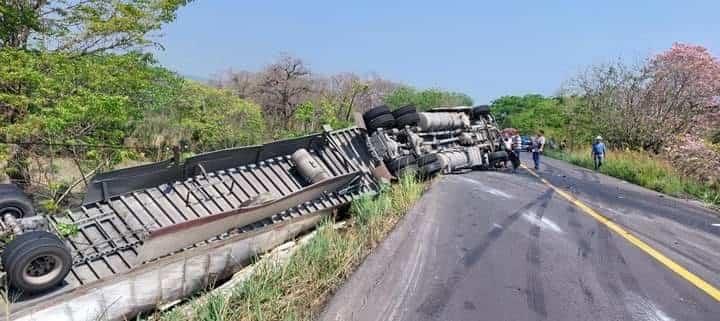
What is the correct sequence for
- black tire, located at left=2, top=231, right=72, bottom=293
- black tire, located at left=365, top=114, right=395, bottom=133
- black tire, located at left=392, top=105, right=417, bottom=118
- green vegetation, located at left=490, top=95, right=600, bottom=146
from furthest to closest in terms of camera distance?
1. green vegetation, located at left=490, top=95, right=600, bottom=146
2. black tire, located at left=392, top=105, right=417, bottom=118
3. black tire, located at left=365, top=114, right=395, bottom=133
4. black tire, located at left=2, top=231, right=72, bottom=293

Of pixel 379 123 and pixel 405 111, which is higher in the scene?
pixel 405 111

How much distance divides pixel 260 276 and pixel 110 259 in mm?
2833

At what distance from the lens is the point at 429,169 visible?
42.6 feet

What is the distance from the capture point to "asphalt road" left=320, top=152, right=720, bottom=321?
4410 mm

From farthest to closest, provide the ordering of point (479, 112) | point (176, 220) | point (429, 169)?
point (479, 112), point (429, 169), point (176, 220)

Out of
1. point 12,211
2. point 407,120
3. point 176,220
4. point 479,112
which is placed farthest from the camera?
point 479,112

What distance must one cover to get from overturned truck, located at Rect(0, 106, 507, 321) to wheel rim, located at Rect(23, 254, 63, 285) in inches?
0.5

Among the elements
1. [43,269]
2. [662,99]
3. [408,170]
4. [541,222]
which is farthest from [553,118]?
[43,269]

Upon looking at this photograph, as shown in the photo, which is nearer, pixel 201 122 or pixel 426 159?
pixel 426 159

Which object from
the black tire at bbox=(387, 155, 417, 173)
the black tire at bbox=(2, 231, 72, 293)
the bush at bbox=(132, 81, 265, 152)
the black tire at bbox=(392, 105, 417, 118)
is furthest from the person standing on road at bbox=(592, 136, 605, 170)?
the black tire at bbox=(2, 231, 72, 293)

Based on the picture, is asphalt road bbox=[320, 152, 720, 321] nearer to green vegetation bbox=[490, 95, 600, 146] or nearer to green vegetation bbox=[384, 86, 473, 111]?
green vegetation bbox=[490, 95, 600, 146]

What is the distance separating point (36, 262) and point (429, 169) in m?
9.21

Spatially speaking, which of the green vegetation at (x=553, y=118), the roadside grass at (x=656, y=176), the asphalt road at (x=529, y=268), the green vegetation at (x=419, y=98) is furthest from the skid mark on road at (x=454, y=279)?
the green vegetation at (x=419, y=98)

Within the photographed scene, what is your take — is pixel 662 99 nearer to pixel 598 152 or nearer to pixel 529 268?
pixel 598 152
